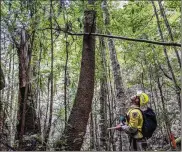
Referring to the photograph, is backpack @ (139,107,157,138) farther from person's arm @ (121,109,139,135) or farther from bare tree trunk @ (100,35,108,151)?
bare tree trunk @ (100,35,108,151)

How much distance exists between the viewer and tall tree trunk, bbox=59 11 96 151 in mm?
4871

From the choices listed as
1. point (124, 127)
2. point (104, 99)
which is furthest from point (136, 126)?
point (104, 99)

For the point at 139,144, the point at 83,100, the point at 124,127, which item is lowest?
the point at 139,144

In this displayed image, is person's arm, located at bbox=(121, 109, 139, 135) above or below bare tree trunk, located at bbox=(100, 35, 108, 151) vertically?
below

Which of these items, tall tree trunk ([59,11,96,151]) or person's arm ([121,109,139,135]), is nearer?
person's arm ([121,109,139,135])

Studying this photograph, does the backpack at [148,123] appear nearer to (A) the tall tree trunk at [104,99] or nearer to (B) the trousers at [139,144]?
(B) the trousers at [139,144]

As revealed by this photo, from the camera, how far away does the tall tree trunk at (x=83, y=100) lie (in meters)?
4.87

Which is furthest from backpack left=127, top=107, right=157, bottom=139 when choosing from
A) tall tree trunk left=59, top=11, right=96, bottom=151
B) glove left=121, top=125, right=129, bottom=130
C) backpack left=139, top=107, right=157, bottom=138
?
tall tree trunk left=59, top=11, right=96, bottom=151

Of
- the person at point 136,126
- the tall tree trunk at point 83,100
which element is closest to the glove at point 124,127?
the person at point 136,126

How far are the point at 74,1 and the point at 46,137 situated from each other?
241cm

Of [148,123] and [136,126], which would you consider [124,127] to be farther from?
[148,123]

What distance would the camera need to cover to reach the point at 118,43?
38.4 feet

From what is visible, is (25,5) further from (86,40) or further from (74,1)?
(86,40)

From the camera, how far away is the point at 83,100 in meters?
5.20
